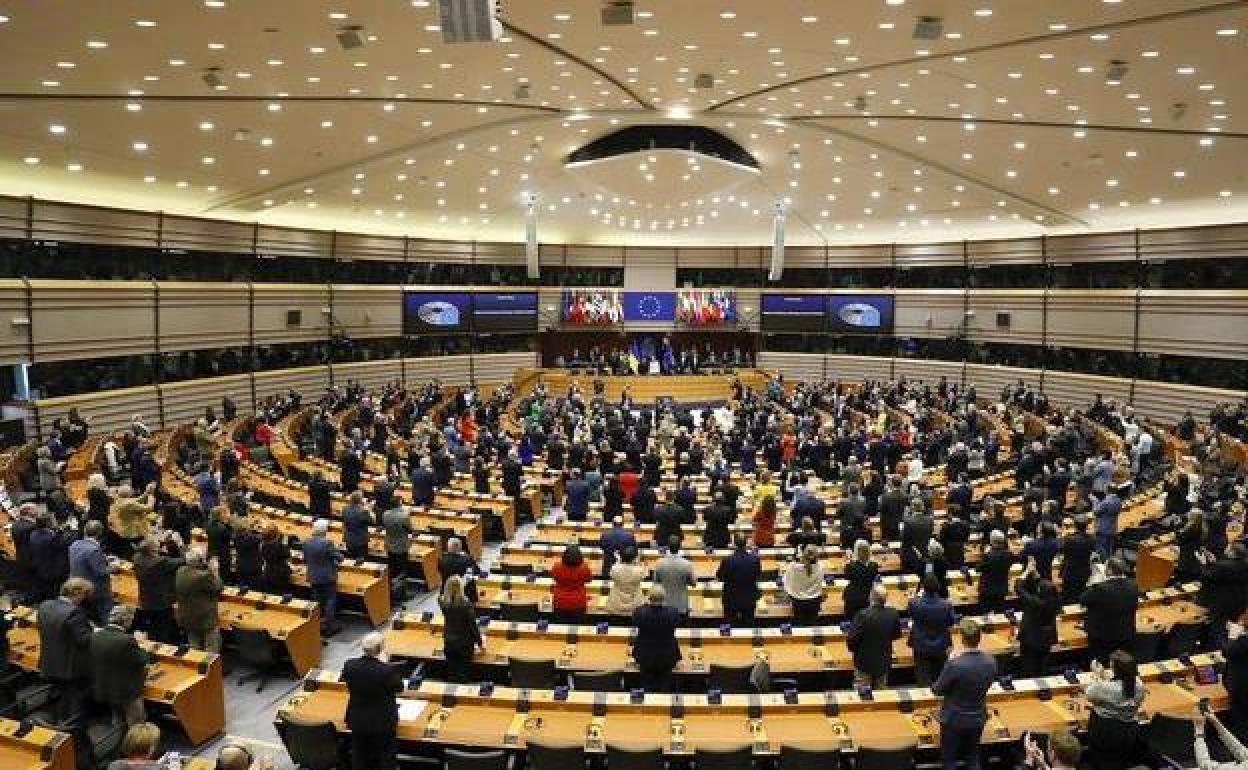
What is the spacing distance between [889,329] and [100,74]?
3234cm

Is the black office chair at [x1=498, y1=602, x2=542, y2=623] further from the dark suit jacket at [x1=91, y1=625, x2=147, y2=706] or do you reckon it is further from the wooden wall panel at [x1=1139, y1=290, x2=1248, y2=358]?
the wooden wall panel at [x1=1139, y1=290, x2=1248, y2=358]

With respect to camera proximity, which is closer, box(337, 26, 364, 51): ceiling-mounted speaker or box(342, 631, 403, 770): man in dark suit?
box(342, 631, 403, 770): man in dark suit

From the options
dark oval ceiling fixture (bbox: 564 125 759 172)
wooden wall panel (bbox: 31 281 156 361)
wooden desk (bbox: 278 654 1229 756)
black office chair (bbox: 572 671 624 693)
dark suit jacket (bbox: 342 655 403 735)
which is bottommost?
wooden desk (bbox: 278 654 1229 756)

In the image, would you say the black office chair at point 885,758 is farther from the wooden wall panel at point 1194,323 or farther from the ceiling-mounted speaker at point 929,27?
the wooden wall panel at point 1194,323

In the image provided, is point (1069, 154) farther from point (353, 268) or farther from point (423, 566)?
point (353, 268)

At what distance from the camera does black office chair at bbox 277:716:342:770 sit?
6.23 m

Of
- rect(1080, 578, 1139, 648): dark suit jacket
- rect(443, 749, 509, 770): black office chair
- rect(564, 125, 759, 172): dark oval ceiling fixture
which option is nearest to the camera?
rect(443, 749, 509, 770): black office chair

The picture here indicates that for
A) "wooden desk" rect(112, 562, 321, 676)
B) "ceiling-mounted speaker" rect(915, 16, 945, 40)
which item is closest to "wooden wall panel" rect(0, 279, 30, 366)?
"wooden desk" rect(112, 562, 321, 676)

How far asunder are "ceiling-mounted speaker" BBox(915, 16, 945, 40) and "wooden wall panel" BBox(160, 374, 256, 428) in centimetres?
2247

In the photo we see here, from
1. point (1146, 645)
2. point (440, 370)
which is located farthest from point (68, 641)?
point (440, 370)

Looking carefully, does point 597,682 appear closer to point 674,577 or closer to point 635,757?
point 635,757

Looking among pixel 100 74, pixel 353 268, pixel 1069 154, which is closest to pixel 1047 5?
pixel 1069 154

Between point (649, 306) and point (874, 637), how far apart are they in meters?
32.8

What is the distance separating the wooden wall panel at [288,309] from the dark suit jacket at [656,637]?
81.7 feet
